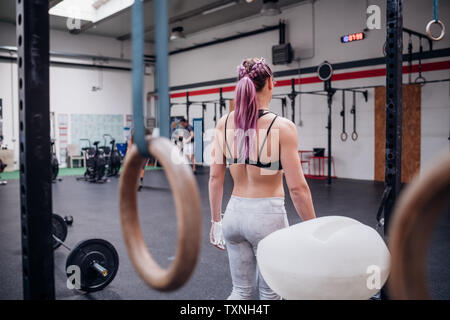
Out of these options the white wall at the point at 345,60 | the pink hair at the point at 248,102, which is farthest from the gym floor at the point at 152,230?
the pink hair at the point at 248,102

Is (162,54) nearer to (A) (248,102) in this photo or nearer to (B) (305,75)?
(A) (248,102)

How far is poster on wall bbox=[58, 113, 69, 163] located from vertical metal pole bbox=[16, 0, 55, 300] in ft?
41.2

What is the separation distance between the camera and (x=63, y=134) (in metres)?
12.9

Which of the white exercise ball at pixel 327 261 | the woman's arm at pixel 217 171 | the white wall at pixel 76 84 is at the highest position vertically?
the white wall at pixel 76 84

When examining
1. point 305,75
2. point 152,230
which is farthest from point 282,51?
point 152,230

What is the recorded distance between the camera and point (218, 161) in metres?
1.76

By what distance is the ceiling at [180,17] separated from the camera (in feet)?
33.4

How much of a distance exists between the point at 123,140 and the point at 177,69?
3.14 m

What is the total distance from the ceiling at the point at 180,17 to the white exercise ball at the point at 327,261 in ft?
30.1

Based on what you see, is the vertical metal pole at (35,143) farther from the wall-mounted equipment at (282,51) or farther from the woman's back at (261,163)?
the wall-mounted equipment at (282,51)

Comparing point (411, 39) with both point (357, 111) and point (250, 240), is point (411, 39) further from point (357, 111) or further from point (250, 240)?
point (250, 240)

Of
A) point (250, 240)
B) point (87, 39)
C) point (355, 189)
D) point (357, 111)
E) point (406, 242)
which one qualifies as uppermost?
point (87, 39)

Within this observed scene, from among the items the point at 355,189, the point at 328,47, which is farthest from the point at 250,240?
the point at 328,47

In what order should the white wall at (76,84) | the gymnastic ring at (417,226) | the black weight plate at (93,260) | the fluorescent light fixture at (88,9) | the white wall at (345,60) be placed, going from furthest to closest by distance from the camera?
the white wall at (76,84), the fluorescent light fixture at (88,9), the white wall at (345,60), the black weight plate at (93,260), the gymnastic ring at (417,226)
